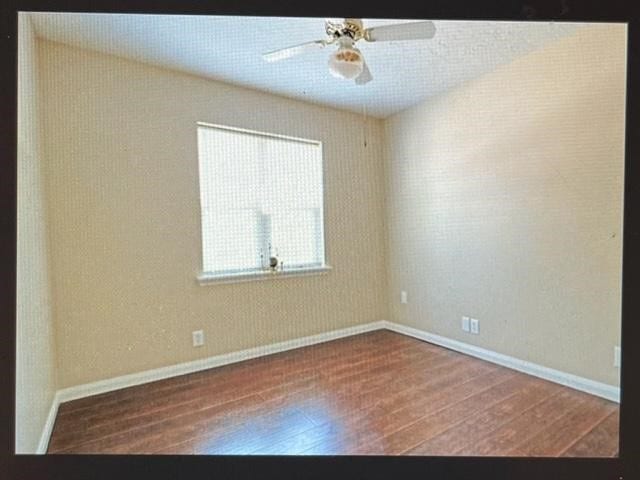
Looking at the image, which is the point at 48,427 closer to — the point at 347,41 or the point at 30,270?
the point at 30,270

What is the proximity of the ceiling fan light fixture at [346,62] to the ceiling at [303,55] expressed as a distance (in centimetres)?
9

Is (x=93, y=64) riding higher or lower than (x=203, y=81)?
lower

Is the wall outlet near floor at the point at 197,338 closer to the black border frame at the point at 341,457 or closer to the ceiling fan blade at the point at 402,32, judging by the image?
the black border frame at the point at 341,457

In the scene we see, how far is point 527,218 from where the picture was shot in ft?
4.80

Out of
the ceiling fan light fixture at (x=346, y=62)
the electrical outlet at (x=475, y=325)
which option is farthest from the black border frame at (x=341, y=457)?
the electrical outlet at (x=475, y=325)

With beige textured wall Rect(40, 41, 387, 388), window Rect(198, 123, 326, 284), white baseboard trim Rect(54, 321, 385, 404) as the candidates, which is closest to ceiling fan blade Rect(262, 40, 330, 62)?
beige textured wall Rect(40, 41, 387, 388)

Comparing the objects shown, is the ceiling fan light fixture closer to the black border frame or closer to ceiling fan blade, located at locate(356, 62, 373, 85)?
ceiling fan blade, located at locate(356, 62, 373, 85)

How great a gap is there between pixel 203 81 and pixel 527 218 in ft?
5.61

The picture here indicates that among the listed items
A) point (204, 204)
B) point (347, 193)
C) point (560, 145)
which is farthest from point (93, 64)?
point (560, 145)

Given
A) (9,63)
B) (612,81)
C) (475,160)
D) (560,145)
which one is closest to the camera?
(9,63)

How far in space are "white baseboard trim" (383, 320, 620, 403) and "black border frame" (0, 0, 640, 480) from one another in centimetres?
41

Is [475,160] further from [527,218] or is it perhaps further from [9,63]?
[9,63]

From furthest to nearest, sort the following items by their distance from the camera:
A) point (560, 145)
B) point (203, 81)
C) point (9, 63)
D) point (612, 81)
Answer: point (203, 81)
point (560, 145)
point (612, 81)
point (9, 63)

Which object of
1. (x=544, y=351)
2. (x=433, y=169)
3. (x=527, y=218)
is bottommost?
(x=544, y=351)
